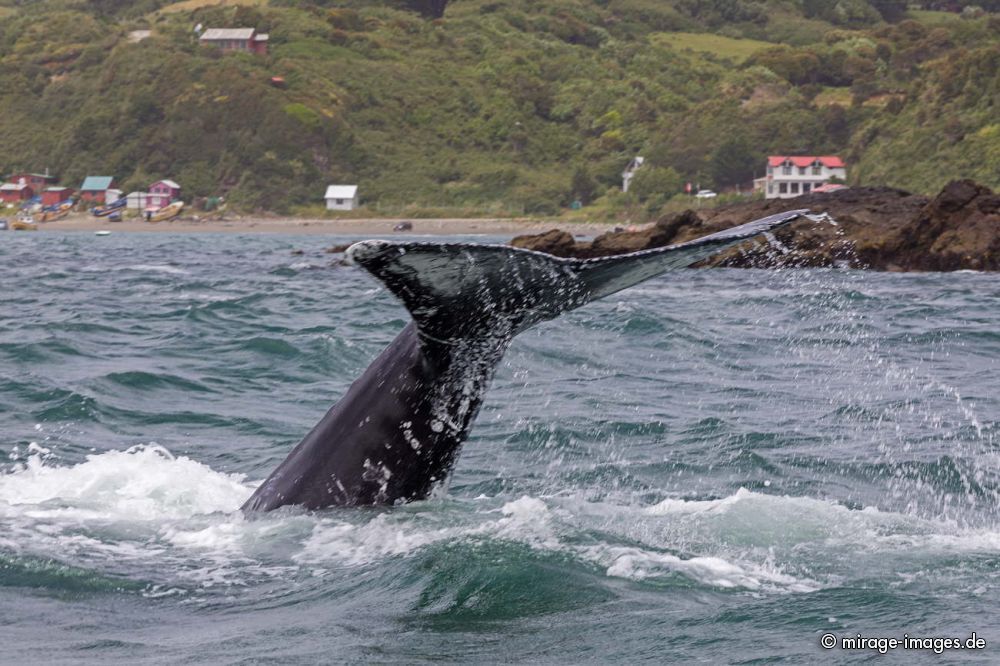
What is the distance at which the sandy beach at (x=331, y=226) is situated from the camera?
260 ft

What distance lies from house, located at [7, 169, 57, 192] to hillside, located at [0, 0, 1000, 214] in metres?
1.73

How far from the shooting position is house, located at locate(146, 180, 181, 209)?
96.6m

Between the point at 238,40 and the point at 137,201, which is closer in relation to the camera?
the point at 137,201

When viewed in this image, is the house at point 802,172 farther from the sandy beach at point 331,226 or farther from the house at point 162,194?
the house at point 162,194

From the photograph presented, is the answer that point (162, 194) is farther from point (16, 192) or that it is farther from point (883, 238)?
point (883, 238)

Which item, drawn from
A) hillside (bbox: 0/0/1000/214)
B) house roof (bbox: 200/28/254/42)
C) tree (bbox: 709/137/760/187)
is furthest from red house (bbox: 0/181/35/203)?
tree (bbox: 709/137/760/187)

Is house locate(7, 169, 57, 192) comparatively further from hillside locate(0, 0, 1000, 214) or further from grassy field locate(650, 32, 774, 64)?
grassy field locate(650, 32, 774, 64)

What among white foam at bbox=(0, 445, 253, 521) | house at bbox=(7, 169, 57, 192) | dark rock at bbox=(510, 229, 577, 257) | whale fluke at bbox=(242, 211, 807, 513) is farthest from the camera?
house at bbox=(7, 169, 57, 192)

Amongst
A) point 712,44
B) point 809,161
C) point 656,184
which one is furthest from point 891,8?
point 656,184

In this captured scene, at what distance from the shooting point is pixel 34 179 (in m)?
102

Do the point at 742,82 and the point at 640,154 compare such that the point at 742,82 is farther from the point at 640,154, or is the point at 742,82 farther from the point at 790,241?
the point at 790,241

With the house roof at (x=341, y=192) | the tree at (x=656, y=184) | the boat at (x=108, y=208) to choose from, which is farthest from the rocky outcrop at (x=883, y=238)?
the boat at (x=108, y=208)

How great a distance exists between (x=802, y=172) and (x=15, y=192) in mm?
58040

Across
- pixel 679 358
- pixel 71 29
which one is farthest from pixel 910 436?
pixel 71 29
